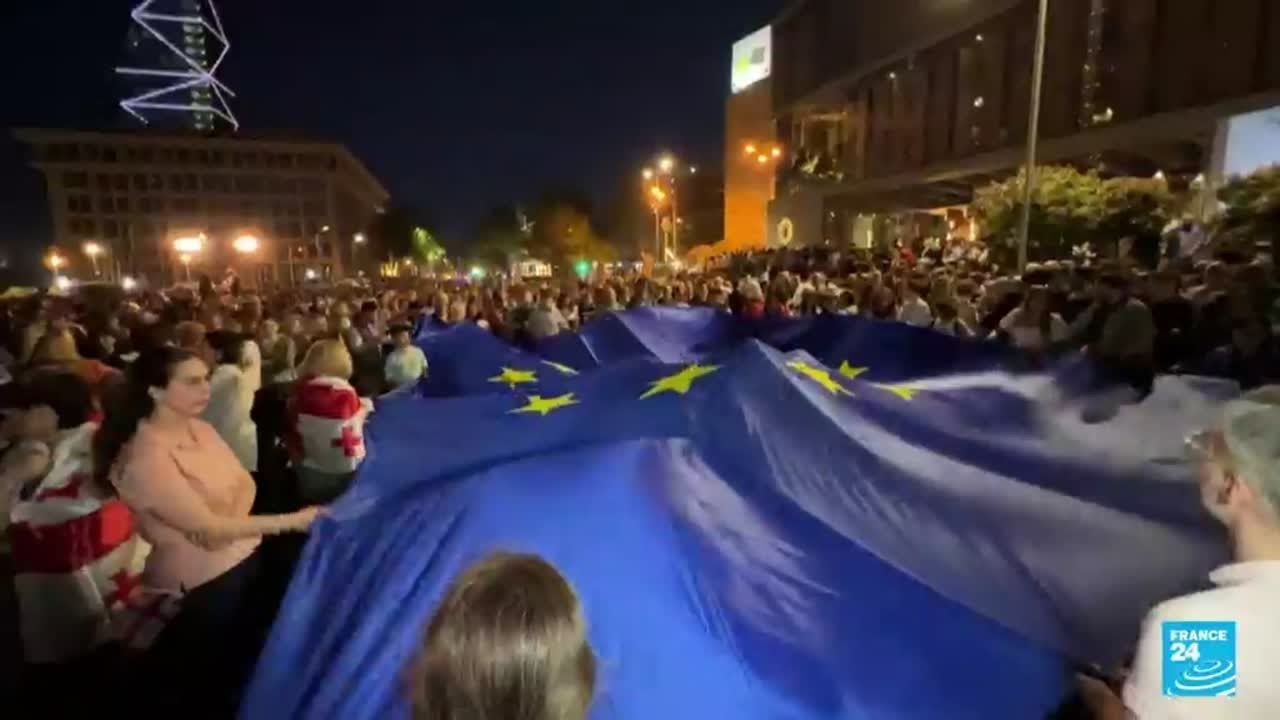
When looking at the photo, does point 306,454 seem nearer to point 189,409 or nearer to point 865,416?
point 189,409

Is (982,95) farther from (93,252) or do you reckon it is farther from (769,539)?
(93,252)

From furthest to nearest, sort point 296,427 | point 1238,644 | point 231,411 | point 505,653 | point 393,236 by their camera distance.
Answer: point 393,236
point 231,411
point 296,427
point 1238,644
point 505,653

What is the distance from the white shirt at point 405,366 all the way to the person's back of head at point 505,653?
20.8 ft

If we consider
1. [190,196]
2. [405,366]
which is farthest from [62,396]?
[190,196]

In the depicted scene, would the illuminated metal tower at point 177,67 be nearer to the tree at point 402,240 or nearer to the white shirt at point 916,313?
the tree at point 402,240

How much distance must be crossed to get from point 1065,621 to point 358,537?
9.10 ft

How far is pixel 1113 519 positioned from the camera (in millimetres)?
3689

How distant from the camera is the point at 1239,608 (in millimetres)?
1870

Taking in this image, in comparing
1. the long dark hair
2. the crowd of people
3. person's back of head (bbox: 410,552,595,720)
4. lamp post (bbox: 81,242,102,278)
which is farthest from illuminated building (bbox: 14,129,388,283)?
person's back of head (bbox: 410,552,595,720)

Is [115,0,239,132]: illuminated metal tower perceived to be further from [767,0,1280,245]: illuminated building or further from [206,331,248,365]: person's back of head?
[206,331,248,365]: person's back of head

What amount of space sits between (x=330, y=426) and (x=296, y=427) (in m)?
0.47

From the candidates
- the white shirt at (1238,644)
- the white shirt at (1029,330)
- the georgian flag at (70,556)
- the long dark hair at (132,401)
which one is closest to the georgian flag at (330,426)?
the georgian flag at (70,556)

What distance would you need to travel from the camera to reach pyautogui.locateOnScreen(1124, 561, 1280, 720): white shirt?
6.07 ft

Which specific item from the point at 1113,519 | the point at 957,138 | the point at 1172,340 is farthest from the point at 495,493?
the point at 957,138
